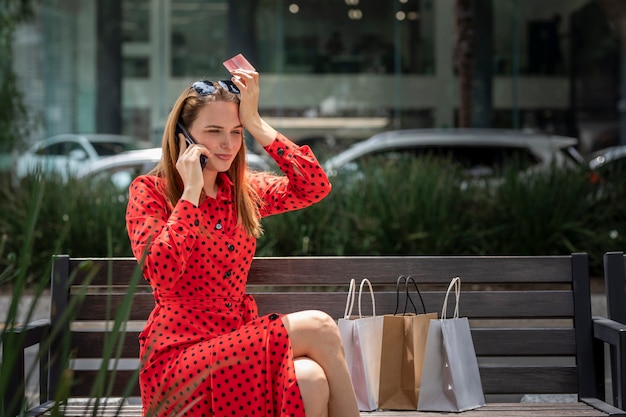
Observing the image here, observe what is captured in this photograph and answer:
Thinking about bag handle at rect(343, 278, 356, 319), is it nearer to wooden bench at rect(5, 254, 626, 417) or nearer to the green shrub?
wooden bench at rect(5, 254, 626, 417)

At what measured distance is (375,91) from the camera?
14703mm

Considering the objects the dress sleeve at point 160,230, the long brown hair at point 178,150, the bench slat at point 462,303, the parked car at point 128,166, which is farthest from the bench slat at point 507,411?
the parked car at point 128,166

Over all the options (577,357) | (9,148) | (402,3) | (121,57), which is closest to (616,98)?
(402,3)

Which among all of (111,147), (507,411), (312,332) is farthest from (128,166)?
(312,332)

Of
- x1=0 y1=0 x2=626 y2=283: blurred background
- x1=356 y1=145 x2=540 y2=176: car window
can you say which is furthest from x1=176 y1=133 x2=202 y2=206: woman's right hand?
x1=0 y1=0 x2=626 y2=283: blurred background

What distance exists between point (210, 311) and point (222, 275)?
13cm

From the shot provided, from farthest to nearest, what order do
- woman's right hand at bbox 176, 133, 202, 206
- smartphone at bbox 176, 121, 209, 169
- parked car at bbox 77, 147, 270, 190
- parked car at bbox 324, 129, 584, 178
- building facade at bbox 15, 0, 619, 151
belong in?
building facade at bbox 15, 0, 619, 151
parked car at bbox 324, 129, 584, 178
parked car at bbox 77, 147, 270, 190
smartphone at bbox 176, 121, 209, 169
woman's right hand at bbox 176, 133, 202, 206

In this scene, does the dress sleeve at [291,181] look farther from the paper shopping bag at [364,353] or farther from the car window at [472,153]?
the car window at [472,153]

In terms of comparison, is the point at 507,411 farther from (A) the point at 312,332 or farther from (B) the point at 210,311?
(B) the point at 210,311

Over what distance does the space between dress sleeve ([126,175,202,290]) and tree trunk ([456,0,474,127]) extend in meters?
10.5

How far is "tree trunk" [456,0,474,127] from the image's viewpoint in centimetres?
1345

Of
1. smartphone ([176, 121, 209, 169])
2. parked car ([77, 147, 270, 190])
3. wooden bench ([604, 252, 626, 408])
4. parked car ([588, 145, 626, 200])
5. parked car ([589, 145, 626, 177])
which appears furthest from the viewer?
parked car ([77, 147, 270, 190])

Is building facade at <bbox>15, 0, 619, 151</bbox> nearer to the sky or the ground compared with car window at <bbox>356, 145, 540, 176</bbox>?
nearer to the sky

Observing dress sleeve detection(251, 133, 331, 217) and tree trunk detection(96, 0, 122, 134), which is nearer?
dress sleeve detection(251, 133, 331, 217)
